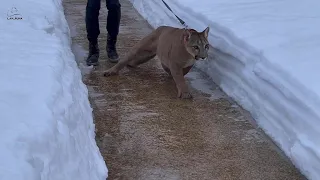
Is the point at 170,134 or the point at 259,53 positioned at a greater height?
the point at 259,53

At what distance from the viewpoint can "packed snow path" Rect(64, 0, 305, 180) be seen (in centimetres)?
362

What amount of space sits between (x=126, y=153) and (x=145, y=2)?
557cm

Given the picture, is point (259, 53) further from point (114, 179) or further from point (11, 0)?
point (11, 0)

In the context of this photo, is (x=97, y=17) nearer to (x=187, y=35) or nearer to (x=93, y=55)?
(x=93, y=55)

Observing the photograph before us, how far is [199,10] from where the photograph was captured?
6402 mm

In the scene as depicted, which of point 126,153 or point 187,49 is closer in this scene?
point 126,153

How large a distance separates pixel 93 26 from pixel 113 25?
20 cm

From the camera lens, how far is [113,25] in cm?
588

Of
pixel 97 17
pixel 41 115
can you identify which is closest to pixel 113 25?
pixel 97 17

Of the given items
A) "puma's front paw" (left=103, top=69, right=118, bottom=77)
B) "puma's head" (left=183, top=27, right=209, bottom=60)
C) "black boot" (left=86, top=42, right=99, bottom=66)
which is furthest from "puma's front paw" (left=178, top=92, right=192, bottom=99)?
"black boot" (left=86, top=42, right=99, bottom=66)

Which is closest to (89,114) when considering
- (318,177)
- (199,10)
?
Result: (318,177)

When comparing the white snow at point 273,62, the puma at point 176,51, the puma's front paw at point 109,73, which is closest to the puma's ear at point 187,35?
the puma at point 176,51

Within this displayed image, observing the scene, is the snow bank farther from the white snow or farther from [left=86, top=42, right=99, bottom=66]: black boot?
the white snow

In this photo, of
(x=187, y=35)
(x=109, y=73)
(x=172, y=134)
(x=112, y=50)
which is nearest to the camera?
(x=172, y=134)
